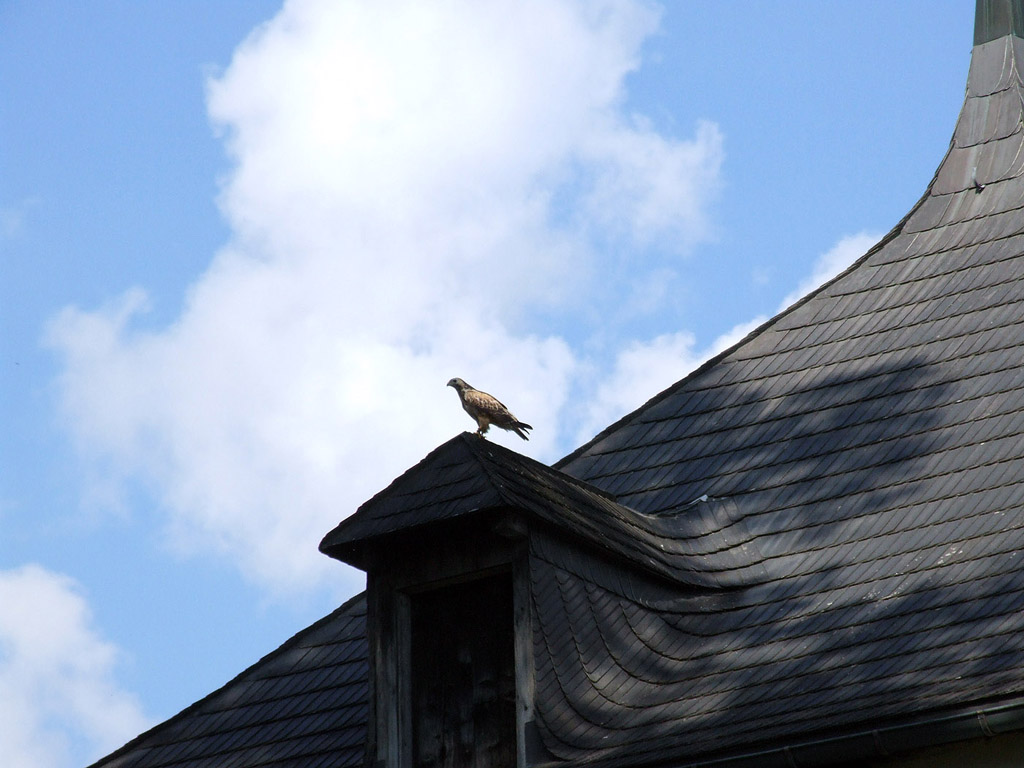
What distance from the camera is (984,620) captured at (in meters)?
7.02

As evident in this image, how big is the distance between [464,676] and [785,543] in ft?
6.34

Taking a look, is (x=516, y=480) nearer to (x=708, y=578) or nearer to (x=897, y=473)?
(x=708, y=578)

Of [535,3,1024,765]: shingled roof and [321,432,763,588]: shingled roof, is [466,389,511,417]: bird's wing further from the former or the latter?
[321,432,763,588]: shingled roof

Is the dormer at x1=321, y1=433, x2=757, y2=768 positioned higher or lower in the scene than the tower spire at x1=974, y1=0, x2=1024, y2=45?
lower

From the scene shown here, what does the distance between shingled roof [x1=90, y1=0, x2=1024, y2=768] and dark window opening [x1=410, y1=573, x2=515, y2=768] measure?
0.26m

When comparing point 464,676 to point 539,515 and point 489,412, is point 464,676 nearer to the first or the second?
point 539,515

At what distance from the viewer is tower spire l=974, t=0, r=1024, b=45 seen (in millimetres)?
11930

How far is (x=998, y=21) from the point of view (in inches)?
471

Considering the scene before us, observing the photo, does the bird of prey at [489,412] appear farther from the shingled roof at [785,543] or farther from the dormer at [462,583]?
the dormer at [462,583]

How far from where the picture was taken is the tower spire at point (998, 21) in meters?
11.9

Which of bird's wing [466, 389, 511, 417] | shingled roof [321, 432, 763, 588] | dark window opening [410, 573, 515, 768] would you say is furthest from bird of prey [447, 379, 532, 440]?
dark window opening [410, 573, 515, 768]

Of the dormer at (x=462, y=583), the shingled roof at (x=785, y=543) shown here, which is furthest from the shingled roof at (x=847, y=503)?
the dormer at (x=462, y=583)

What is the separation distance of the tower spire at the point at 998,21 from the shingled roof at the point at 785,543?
135 centimetres

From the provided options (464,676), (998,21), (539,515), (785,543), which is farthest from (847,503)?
(998,21)
